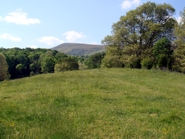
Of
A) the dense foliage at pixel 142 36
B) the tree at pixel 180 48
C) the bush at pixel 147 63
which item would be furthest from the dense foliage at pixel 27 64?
the tree at pixel 180 48

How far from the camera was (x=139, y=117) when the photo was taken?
899cm

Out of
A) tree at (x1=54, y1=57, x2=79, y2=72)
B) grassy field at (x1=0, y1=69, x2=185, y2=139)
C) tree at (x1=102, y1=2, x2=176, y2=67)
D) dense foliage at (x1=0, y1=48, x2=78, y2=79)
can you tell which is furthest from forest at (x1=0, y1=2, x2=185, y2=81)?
dense foliage at (x1=0, y1=48, x2=78, y2=79)

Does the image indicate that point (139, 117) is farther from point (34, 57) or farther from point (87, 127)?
point (34, 57)

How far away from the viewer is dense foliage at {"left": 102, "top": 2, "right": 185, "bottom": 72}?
3950cm

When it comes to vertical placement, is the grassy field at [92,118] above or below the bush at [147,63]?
below

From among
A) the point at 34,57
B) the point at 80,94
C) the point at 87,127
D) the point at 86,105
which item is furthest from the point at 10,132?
the point at 34,57

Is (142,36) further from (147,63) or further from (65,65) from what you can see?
(65,65)

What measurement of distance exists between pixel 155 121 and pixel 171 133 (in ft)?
4.62

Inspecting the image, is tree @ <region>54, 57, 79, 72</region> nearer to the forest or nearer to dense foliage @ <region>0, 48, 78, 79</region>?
dense foliage @ <region>0, 48, 78, 79</region>

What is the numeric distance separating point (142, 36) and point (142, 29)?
169 cm

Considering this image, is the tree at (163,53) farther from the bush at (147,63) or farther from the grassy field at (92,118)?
the grassy field at (92,118)

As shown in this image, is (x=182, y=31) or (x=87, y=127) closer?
(x=87, y=127)

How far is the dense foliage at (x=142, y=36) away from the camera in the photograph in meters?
39.5

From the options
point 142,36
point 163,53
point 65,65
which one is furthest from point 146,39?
point 65,65
